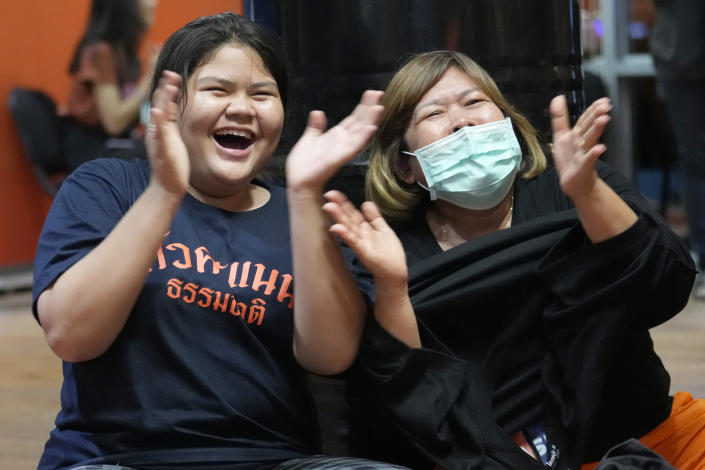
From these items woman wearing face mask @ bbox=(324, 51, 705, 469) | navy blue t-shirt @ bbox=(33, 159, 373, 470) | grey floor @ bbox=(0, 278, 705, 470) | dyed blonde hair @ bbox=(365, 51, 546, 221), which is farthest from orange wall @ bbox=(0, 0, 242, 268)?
navy blue t-shirt @ bbox=(33, 159, 373, 470)

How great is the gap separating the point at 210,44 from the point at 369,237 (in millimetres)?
457

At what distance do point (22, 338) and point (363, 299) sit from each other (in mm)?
3329

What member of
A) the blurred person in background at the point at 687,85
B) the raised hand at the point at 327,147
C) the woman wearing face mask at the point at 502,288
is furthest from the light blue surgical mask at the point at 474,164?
the blurred person in background at the point at 687,85

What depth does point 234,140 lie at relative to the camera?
1.92m

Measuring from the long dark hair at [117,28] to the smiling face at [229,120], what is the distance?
343cm

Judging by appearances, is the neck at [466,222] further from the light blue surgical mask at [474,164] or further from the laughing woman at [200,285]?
the laughing woman at [200,285]

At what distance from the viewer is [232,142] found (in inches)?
75.6

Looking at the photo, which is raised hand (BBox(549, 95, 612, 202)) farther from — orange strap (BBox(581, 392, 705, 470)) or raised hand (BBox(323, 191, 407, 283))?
orange strap (BBox(581, 392, 705, 470))

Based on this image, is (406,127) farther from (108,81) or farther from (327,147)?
(108,81)

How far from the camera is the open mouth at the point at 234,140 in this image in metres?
1.90

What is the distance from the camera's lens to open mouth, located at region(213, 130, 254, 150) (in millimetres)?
1900

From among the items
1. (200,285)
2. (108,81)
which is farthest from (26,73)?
(200,285)

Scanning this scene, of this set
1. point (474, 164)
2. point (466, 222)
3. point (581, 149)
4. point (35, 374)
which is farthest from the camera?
point (35, 374)

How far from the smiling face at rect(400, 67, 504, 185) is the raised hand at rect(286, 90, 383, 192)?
339 millimetres
